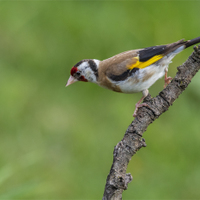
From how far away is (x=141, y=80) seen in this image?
415 centimetres

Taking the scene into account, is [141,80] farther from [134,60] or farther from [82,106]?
[82,106]

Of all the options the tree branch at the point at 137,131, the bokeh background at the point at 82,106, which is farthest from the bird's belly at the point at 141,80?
the bokeh background at the point at 82,106

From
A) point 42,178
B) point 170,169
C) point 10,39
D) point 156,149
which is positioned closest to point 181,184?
point 170,169

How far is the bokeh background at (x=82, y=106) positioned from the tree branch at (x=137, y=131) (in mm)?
2235

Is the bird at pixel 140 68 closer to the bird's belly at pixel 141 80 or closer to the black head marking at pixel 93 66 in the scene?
the bird's belly at pixel 141 80

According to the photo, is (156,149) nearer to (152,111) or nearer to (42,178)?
(42,178)

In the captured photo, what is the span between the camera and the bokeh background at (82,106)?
18.3 ft

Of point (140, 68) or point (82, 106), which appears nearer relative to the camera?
point (140, 68)

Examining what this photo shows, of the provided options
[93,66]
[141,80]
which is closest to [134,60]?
[141,80]

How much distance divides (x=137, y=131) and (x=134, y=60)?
1404 millimetres

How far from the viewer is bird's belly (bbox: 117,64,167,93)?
4137mm

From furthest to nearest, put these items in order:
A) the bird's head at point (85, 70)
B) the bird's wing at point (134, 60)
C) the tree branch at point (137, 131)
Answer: the bird's head at point (85, 70) < the bird's wing at point (134, 60) < the tree branch at point (137, 131)

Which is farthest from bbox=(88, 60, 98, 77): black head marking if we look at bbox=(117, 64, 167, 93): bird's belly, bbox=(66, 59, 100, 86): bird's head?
bbox=(117, 64, 167, 93): bird's belly

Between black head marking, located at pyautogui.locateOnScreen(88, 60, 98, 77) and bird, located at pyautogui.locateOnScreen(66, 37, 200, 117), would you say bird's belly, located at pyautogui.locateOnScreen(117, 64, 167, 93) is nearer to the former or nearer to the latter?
bird, located at pyautogui.locateOnScreen(66, 37, 200, 117)
